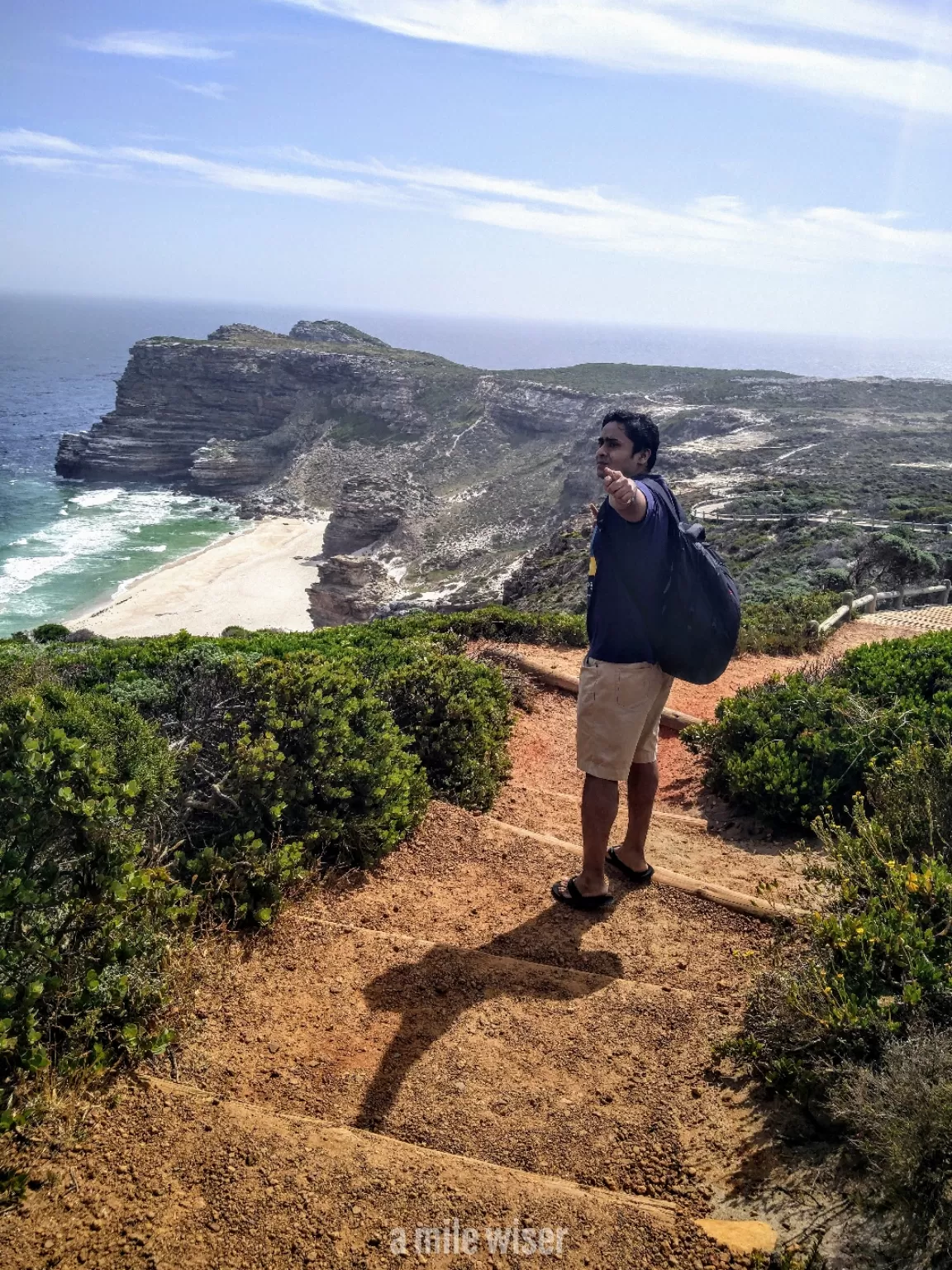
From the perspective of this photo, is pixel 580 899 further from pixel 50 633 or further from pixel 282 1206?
pixel 50 633

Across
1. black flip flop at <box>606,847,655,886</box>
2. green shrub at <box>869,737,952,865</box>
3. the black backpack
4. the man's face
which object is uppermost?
the man's face

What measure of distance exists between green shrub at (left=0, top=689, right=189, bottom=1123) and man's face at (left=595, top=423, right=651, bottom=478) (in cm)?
226

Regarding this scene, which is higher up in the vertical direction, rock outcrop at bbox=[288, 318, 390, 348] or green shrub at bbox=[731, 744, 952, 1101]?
rock outcrop at bbox=[288, 318, 390, 348]

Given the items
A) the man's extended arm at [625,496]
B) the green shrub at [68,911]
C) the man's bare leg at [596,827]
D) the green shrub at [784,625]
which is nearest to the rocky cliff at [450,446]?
the green shrub at [784,625]

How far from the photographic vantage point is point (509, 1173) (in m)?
2.29

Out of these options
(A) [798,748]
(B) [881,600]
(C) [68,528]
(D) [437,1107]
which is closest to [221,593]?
(C) [68,528]

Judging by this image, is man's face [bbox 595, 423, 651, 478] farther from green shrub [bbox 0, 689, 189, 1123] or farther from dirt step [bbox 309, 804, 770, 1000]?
green shrub [bbox 0, 689, 189, 1123]

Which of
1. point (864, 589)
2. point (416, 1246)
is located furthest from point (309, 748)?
point (864, 589)

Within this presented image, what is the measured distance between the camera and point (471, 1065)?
110 inches

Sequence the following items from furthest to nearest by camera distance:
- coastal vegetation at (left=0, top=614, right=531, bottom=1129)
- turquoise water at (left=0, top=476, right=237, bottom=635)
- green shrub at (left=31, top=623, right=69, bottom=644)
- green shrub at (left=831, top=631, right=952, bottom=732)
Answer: turquoise water at (left=0, top=476, right=237, bottom=635), green shrub at (left=31, top=623, right=69, bottom=644), green shrub at (left=831, top=631, right=952, bottom=732), coastal vegetation at (left=0, top=614, right=531, bottom=1129)

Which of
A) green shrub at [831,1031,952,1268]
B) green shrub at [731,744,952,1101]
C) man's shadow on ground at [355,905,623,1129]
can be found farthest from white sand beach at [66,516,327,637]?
green shrub at [831,1031,952,1268]

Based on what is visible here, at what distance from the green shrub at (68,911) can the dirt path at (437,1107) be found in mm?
216

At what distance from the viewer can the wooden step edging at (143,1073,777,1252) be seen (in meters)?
2.07

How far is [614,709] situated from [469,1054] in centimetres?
149
